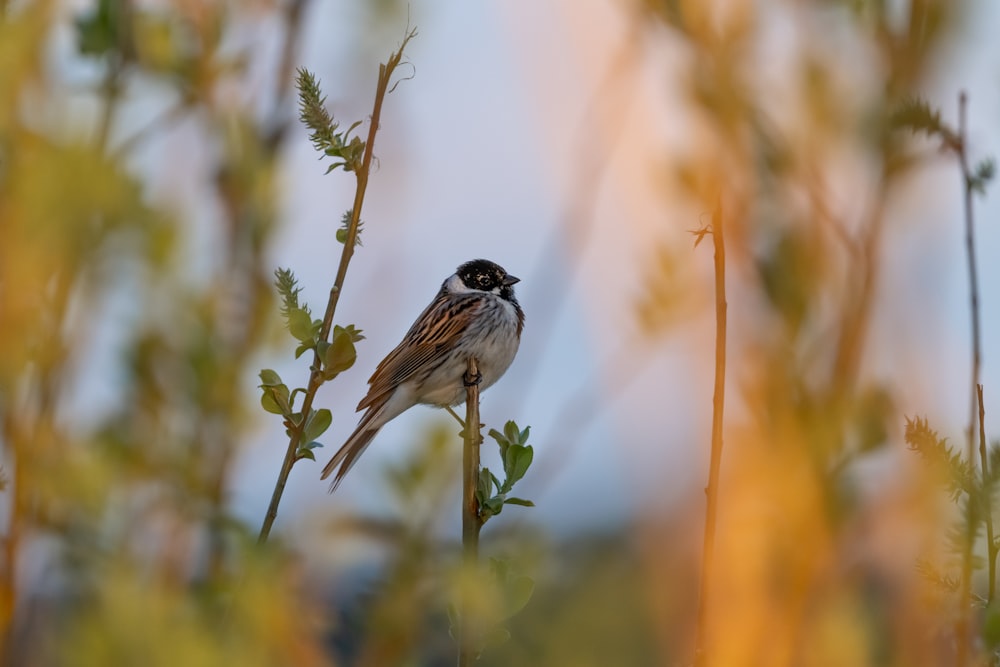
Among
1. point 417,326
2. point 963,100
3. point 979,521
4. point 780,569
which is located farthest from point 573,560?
point 417,326

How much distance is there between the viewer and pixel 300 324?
4.77ft

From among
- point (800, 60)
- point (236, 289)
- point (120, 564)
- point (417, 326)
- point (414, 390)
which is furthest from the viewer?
point (417, 326)

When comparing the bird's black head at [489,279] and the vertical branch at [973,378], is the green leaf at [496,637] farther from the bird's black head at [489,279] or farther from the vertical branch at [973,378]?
the bird's black head at [489,279]

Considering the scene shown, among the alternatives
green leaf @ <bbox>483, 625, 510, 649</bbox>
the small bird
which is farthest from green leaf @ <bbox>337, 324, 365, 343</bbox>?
the small bird

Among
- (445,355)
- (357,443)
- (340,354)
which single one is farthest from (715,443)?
(445,355)

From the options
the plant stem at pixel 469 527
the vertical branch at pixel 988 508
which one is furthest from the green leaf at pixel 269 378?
the vertical branch at pixel 988 508

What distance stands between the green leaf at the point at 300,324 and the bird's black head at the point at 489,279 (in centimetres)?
402

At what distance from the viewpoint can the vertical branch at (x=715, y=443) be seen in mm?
1172

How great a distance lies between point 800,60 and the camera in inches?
76.7

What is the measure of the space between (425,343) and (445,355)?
0.39 ft

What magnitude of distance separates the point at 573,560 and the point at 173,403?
0.62m

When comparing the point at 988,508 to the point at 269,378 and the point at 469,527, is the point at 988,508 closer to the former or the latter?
the point at 469,527

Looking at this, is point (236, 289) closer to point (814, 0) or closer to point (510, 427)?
point (510, 427)

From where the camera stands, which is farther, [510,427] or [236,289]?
[510,427]
